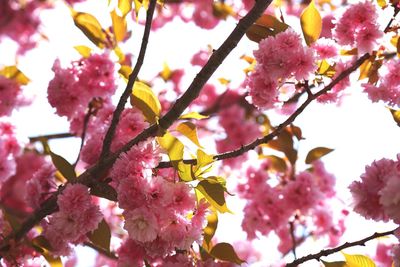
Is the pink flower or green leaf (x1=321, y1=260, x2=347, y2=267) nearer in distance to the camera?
the pink flower

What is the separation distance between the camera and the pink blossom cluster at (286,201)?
10.3ft

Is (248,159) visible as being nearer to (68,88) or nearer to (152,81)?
(152,81)

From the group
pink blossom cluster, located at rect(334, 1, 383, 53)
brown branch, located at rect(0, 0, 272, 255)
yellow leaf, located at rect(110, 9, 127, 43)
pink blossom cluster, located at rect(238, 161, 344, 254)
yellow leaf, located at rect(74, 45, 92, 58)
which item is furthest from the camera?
pink blossom cluster, located at rect(238, 161, 344, 254)

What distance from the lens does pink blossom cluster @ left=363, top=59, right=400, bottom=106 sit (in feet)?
6.48

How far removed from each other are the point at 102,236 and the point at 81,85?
0.92 metres

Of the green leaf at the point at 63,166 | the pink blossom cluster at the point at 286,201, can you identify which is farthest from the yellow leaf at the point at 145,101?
the pink blossom cluster at the point at 286,201

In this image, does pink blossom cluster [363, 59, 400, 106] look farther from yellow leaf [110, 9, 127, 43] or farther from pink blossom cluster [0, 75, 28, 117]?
pink blossom cluster [0, 75, 28, 117]

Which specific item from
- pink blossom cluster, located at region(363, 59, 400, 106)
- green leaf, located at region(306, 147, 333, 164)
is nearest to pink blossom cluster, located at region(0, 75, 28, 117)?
green leaf, located at region(306, 147, 333, 164)

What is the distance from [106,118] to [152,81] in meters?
1.68

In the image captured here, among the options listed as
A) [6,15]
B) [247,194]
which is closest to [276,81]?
[247,194]

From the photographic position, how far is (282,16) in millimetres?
2129

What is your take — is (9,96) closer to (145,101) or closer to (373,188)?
(145,101)

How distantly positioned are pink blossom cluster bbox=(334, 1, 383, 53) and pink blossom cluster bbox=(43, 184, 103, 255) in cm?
109

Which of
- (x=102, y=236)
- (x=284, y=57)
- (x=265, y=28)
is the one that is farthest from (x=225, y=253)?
(x=265, y=28)
